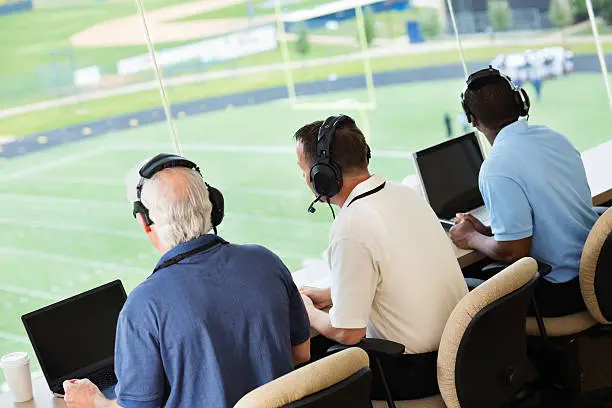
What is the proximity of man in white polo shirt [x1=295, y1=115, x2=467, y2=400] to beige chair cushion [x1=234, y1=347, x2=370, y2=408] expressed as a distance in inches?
18.2

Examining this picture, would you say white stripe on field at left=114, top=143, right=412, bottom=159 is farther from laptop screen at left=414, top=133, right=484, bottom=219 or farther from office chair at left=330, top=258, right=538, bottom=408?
office chair at left=330, top=258, right=538, bottom=408

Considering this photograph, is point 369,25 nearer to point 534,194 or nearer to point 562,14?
point 562,14

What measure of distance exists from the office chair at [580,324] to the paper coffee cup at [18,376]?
58.6 inches

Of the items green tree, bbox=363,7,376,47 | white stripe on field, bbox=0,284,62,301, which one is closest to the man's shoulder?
white stripe on field, bbox=0,284,62,301

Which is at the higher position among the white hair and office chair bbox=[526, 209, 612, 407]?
the white hair

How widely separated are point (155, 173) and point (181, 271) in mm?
227

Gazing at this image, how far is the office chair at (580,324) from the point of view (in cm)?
248

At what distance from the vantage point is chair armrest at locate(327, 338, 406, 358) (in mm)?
2096

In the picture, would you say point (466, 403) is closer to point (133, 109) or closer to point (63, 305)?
point (63, 305)

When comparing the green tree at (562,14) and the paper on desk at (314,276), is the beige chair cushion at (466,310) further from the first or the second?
the green tree at (562,14)

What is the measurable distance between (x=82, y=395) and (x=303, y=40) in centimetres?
2820

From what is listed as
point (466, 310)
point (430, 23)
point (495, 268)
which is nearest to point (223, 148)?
point (430, 23)

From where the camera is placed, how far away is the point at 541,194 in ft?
8.57

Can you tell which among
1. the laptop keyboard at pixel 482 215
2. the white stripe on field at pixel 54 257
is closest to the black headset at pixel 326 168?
the laptop keyboard at pixel 482 215
